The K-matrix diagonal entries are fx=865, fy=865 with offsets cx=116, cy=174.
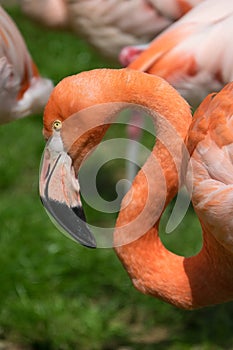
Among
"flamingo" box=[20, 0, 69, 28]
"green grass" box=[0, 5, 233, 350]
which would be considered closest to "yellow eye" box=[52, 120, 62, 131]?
"green grass" box=[0, 5, 233, 350]

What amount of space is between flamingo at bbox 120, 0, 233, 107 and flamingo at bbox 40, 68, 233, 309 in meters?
0.55

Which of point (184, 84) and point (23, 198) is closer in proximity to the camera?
point (184, 84)

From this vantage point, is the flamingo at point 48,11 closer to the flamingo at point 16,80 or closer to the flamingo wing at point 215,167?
the flamingo at point 16,80

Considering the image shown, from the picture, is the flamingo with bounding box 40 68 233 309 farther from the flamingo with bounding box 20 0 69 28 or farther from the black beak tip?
the flamingo with bounding box 20 0 69 28

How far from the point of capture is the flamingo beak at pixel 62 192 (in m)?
2.44

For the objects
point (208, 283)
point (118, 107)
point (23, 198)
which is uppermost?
point (118, 107)

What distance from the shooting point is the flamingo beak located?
244 centimetres

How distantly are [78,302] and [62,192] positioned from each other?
3.22 ft

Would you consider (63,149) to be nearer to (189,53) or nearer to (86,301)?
(189,53)

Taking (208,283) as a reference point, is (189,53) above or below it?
above

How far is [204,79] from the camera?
3051 mm

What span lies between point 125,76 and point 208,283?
651 mm

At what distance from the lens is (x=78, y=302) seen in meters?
3.35

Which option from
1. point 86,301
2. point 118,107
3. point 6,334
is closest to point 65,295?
point 86,301
